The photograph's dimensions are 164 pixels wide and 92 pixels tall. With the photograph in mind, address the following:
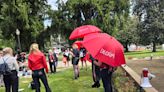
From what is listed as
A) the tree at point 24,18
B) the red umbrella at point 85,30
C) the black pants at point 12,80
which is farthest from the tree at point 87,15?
the black pants at point 12,80

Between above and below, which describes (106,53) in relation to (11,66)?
above

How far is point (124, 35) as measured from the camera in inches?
3150

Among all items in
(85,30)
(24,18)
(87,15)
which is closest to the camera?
(85,30)

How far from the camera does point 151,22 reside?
63.2 metres

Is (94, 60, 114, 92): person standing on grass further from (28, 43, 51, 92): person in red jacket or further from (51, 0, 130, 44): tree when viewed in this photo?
(51, 0, 130, 44): tree

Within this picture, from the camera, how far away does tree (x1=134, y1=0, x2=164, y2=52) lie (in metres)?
62.7

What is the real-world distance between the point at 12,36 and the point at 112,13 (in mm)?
12910

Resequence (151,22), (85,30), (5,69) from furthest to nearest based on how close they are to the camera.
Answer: (151,22), (85,30), (5,69)

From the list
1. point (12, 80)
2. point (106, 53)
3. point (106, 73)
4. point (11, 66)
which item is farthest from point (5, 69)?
point (106, 53)

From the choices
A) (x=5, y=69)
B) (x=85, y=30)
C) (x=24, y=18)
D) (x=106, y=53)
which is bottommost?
(x=5, y=69)

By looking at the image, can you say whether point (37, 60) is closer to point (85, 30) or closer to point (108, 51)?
point (108, 51)

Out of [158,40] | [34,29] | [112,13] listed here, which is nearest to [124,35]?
[158,40]

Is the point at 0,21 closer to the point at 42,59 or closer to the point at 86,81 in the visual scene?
the point at 86,81

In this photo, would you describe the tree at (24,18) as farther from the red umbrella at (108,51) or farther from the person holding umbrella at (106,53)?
the red umbrella at (108,51)
